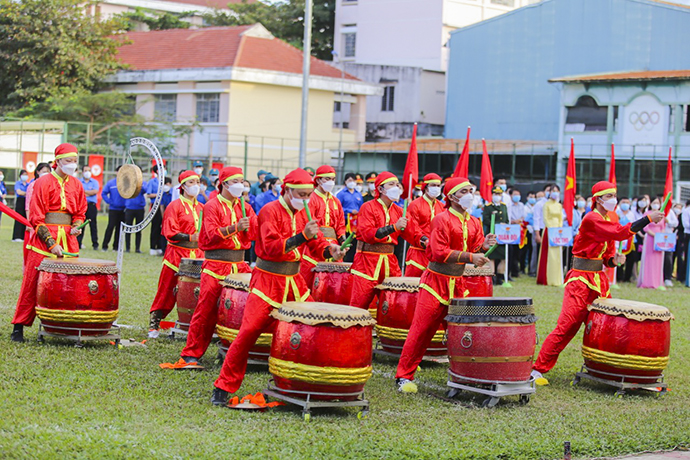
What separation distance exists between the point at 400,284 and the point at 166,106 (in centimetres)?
2965

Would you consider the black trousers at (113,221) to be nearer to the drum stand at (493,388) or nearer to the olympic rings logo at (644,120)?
the drum stand at (493,388)

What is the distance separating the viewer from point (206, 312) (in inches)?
374

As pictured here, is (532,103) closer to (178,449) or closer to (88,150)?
(88,150)

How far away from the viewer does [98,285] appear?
9961 millimetres

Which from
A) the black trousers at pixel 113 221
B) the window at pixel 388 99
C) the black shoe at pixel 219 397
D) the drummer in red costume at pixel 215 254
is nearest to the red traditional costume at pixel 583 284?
the drummer in red costume at pixel 215 254

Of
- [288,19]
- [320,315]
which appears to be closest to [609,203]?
Result: [320,315]

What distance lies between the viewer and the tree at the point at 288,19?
47312mm

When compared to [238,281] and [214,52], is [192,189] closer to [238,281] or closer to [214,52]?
[238,281]

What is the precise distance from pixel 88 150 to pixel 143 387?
2592cm

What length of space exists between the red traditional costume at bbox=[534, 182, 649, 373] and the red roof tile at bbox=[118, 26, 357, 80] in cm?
2798

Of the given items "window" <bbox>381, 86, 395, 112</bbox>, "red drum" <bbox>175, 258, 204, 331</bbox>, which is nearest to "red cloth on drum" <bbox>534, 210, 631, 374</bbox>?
"red drum" <bbox>175, 258, 204, 331</bbox>

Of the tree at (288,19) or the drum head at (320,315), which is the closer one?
the drum head at (320,315)

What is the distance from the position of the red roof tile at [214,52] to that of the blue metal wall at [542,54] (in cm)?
511

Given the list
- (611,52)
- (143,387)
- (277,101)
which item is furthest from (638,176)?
(143,387)
